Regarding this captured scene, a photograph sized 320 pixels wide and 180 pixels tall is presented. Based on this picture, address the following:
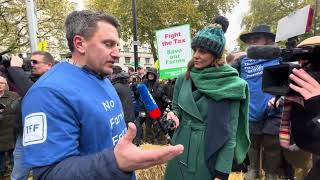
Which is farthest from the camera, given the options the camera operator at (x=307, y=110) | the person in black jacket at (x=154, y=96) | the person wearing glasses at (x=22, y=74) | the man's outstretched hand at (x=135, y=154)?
the person in black jacket at (x=154, y=96)

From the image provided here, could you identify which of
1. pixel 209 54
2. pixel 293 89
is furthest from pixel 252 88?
pixel 293 89

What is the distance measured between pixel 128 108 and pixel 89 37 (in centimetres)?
463

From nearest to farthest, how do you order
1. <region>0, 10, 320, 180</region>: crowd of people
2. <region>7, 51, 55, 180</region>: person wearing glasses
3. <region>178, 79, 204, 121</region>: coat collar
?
<region>0, 10, 320, 180</region>: crowd of people
<region>178, 79, 204, 121</region>: coat collar
<region>7, 51, 55, 180</region>: person wearing glasses

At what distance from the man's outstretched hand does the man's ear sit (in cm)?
66

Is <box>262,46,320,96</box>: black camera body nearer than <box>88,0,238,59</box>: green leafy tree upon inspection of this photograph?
Yes

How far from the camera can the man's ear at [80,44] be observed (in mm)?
1836

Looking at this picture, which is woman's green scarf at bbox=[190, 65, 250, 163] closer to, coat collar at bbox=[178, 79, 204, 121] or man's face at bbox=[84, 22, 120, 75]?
coat collar at bbox=[178, 79, 204, 121]

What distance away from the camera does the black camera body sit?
1.87 meters

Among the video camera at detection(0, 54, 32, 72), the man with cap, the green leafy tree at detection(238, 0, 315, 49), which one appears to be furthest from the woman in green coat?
the green leafy tree at detection(238, 0, 315, 49)

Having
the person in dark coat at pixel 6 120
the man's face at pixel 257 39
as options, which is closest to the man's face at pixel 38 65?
the person in dark coat at pixel 6 120

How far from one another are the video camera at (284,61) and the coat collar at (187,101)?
0.85m

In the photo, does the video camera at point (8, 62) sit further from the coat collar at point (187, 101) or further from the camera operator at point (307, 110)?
the camera operator at point (307, 110)

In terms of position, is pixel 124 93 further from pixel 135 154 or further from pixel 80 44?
pixel 135 154

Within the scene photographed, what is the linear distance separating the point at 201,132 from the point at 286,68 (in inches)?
41.1
